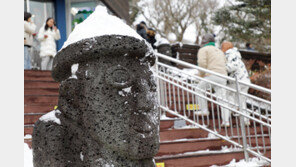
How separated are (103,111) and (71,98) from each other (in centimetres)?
24

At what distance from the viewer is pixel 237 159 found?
4496 mm

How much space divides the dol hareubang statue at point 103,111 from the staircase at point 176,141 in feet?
7.31

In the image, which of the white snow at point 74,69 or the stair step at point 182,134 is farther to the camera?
the stair step at point 182,134

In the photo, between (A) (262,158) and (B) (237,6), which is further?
(B) (237,6)

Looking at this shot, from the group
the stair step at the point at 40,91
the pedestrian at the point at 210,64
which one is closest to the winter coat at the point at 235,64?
the pedestrian at the point at 210,64

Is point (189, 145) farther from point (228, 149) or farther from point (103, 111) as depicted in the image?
A: point (103, 111)

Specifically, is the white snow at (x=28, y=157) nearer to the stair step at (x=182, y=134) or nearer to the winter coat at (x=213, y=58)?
the stair step at (x=182, y=134)

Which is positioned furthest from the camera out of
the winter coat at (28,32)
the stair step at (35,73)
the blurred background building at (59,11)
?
the blurred background building at (59,11)

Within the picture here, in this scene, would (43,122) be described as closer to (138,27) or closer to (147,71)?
(147,71)

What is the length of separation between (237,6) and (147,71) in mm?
12109

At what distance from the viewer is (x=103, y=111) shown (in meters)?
1.62

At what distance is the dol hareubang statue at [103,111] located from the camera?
5.31 feet

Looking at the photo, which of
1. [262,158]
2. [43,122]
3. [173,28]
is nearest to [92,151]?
[43,122]

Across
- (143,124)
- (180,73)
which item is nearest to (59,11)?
(180,73)
